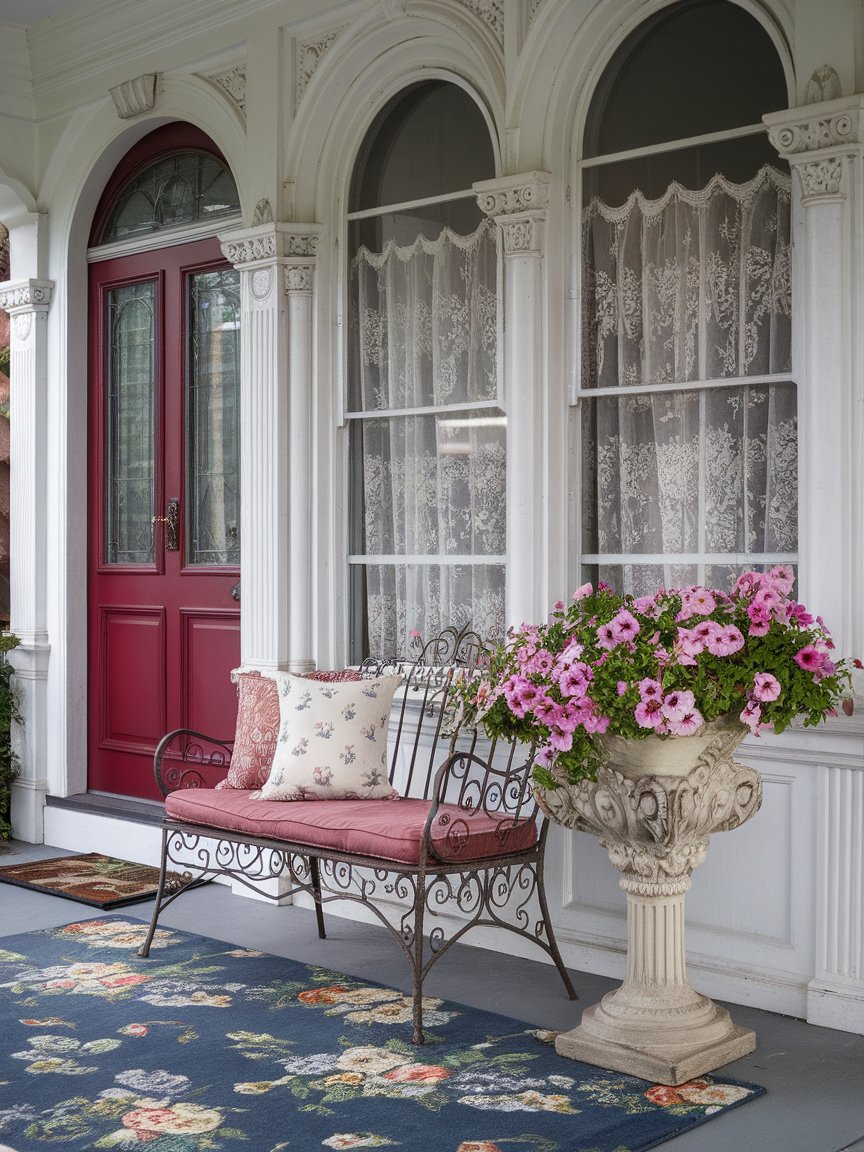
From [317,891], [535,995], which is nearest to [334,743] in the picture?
[317,891]

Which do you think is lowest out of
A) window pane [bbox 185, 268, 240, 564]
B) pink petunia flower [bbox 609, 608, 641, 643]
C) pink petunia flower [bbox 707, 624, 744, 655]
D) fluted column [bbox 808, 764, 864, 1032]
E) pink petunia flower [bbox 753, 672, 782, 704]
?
fluted column [bbox 808, 764, 864, 1032]

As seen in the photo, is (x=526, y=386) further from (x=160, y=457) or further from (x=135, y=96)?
(x=135, y=96)

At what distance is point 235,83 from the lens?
5590 mm

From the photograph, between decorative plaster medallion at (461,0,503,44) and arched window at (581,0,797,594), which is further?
decorative plaster medallion at (461,0,503,44)

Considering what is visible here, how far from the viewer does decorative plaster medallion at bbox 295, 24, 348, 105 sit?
526 cm

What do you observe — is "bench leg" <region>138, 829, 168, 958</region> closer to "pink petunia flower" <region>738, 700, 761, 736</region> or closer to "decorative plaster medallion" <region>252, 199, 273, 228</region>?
"pink petunia flower" <region>738, 700, 761, 736</region>

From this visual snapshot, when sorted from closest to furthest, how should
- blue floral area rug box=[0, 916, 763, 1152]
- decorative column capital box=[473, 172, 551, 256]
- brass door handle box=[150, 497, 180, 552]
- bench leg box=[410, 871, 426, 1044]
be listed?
blue floral area rug box=[0, 916, 763, 1152]
bench leg box=[410, 871, 426, 1044]
decorative column capital box=[473, 172, 551, 256]
brass door handle box=[150, 497, 180, 552]

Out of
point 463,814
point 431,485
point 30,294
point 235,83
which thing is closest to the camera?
point 463,814

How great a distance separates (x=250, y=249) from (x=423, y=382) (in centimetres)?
93

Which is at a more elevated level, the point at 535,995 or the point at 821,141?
the point at 821,141

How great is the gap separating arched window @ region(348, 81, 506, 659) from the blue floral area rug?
1.41m

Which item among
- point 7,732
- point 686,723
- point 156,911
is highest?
point 686,723

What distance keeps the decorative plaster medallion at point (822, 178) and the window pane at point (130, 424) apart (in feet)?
10.6

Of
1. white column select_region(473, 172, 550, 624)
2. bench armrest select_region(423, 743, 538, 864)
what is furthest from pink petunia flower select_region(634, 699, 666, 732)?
white column select_region(473, 172, 550, 624)
